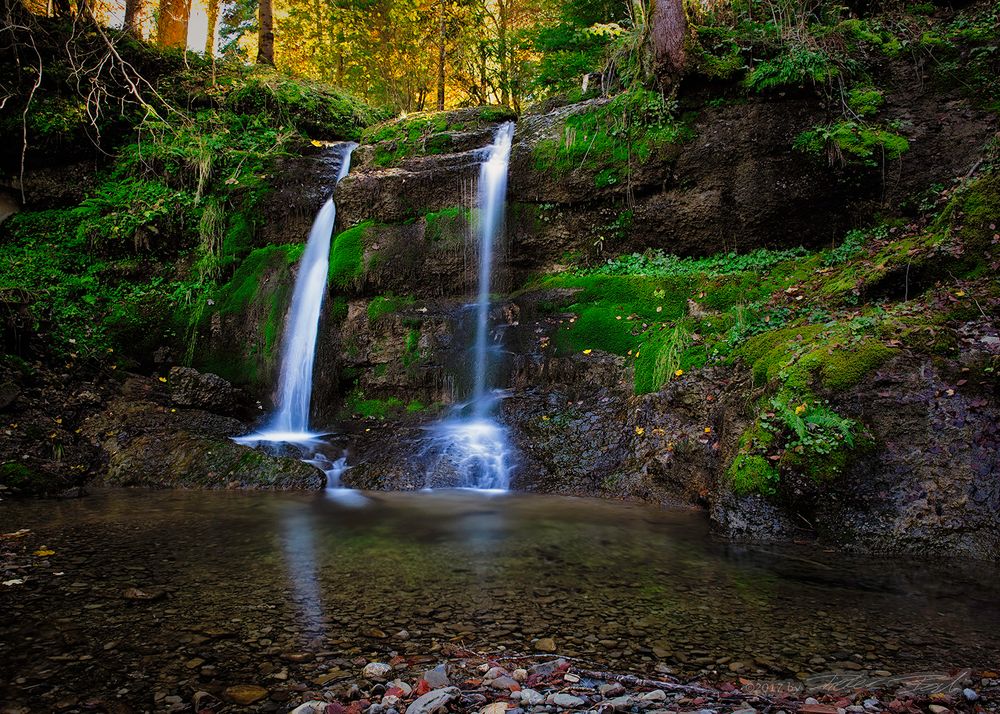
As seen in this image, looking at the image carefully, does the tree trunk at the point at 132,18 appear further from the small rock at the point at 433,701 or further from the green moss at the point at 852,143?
the small rock at the point at 433,701

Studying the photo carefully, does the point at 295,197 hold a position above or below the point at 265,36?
below

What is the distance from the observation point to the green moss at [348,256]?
31.4 ft

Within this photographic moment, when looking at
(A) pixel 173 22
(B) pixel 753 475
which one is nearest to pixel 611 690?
(B) pixel 753 475

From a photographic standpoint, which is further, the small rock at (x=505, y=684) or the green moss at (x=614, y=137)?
the green moss at (x=614, y=137)

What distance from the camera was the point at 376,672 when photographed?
2326 mm

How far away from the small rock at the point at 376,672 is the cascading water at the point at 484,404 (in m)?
4.35

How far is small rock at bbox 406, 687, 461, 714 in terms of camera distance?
6.51 feet

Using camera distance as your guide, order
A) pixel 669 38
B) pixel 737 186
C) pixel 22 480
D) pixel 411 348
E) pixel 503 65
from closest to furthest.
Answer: pixel 22 480
pixel 737 186
pixel 411 348
pixel 669 38
pixel 503 65

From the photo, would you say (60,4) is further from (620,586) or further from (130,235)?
(620,586)

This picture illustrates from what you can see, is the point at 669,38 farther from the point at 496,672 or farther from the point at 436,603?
the point at 496,672

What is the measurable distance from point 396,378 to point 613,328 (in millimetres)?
3469

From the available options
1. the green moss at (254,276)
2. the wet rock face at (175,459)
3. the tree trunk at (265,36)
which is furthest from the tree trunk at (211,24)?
the wet rock face at (175,459)

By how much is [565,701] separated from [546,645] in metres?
0.54

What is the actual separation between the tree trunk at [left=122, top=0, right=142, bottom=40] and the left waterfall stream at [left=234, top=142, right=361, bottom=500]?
21.0 ft
